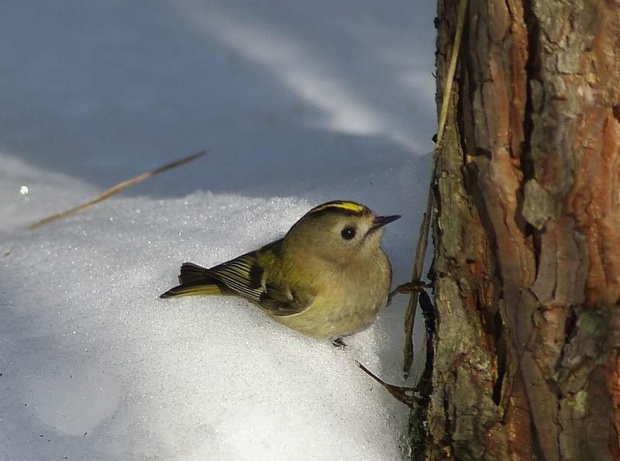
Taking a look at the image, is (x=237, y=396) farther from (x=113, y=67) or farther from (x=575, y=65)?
(x=113, y=67)

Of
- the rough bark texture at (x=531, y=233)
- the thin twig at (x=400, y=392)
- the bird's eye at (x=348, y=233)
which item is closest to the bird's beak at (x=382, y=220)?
the bird's eye at (x=348, y=233)

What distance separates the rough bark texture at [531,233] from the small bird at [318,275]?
75 cm

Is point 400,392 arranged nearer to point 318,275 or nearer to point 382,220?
point 382,220

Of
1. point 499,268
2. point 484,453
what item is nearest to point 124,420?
point 484,453

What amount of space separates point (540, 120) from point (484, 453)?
42.4 inches

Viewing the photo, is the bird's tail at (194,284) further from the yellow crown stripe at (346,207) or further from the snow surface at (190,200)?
the yellow crown stripe at (346,207)

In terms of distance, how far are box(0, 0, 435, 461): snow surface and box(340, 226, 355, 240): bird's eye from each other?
0.17m

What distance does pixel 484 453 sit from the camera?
262cm

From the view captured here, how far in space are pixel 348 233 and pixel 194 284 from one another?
0.66m

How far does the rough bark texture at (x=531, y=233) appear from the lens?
2029mm

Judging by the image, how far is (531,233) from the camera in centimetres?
223

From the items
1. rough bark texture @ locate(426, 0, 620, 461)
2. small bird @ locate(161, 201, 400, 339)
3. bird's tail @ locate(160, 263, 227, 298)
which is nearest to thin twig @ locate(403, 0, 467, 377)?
rough bark texture @ locate(426, 0, 620, 461)

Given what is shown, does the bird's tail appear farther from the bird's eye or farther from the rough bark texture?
the rough bark texture

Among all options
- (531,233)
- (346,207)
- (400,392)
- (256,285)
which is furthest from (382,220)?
(531,233)
